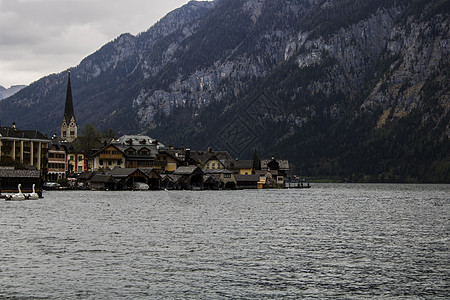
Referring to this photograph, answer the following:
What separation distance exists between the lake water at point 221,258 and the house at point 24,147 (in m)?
106

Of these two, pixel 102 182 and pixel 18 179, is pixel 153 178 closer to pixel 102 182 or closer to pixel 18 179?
pixel 102 182

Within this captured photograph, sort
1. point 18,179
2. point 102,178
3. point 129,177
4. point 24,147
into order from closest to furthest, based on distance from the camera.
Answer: point 18,179
point 24,147
point 102,178
point 129,177

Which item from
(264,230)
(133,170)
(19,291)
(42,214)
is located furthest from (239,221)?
(133,170)

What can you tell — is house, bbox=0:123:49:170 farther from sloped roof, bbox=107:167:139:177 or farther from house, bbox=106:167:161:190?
sloped roof, bbox=107:167:139:177

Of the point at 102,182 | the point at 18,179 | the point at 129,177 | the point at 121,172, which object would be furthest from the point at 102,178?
the point at 18,179

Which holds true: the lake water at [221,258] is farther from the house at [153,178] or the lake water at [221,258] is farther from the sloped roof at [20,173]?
the house at [153,178]

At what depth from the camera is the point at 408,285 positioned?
128ft

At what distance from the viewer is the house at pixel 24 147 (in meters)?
181

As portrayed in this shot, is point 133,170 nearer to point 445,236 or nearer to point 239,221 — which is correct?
point 239,221

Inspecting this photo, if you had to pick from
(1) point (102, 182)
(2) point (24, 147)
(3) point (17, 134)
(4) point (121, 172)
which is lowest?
(1) point (102, 182)

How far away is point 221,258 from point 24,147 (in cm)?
15298

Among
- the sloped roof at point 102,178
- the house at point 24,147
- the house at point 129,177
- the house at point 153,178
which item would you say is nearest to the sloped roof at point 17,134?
the house at point 24,147

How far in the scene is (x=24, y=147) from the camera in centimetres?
18775

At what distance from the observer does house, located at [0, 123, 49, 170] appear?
181000 mm
